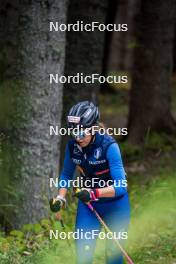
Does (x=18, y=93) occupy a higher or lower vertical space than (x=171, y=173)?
higher

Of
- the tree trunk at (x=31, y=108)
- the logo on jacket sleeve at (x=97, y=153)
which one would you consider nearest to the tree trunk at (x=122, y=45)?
the tree trunk at (x=31, y=108)

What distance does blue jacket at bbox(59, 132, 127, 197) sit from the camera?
5.50 meters

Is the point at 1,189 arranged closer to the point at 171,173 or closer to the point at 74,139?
the point at 74,139

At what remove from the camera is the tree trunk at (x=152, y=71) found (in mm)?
13000

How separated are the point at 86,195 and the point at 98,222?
59cm

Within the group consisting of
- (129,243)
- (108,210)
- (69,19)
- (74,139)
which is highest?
(69,19)

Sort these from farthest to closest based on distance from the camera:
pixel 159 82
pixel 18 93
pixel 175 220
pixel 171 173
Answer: pixel 159 82 < pixel 171 173 < pixel 175 220 < pixel 18 93

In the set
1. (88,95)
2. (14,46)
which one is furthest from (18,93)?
(88,95)

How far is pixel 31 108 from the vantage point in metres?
7.79

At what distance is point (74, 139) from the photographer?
564 cm

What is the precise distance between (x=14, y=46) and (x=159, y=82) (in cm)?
616

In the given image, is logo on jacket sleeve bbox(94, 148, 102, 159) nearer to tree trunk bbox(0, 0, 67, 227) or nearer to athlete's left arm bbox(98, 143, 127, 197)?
athlete's left arm bbox(98, 143, 127, 197)

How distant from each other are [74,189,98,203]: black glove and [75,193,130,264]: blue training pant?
36 centimetres

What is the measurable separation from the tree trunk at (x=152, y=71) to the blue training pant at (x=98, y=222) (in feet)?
24.8
